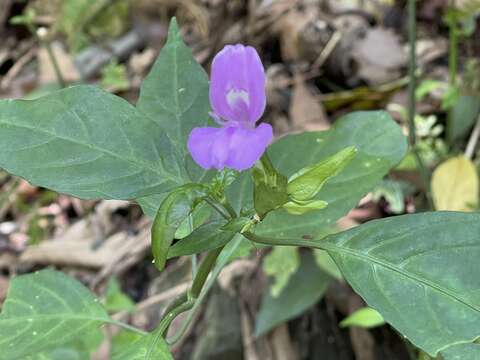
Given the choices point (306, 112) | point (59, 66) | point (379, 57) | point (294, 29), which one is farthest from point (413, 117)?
point (59, 66)

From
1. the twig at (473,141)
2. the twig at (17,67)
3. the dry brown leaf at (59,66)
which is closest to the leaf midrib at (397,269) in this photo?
the twig at (473,141)

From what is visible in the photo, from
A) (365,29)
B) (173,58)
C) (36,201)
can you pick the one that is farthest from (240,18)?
(173,58)

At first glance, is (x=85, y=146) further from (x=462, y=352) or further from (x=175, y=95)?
(x=462, y=352)

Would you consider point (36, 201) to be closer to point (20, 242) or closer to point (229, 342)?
point (20, 242)

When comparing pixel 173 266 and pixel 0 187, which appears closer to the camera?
pixel 173 266

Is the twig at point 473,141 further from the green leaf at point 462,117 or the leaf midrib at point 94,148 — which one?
the leaf midrib at point 94,148
